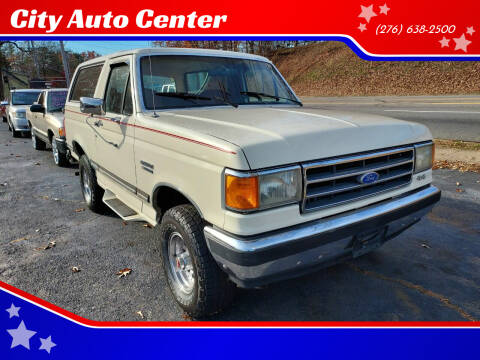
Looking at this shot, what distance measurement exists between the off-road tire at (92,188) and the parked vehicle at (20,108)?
8938mm

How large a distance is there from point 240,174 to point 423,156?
1.79 m

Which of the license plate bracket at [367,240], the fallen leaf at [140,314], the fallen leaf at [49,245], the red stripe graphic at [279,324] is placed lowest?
the fallen leaf at [49,245]

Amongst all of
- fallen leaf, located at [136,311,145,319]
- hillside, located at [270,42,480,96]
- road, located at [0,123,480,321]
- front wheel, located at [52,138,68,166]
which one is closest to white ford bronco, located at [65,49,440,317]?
fallen leaf, located at [136,311,145,319]

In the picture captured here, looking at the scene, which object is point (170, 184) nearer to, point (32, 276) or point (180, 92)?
point (180, 92)

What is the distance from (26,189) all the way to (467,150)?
28.5ft

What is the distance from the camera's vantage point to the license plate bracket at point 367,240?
262 centimetres

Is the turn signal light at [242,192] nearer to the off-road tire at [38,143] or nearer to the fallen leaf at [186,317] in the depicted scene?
the fallen leaf at [186,317]

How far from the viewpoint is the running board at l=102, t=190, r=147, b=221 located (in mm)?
3635

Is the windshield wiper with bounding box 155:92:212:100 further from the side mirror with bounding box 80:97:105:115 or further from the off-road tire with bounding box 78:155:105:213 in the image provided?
the off-road tire with bounding box 78:155:105:213

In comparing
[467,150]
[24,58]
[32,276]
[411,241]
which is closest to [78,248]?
[32,276]

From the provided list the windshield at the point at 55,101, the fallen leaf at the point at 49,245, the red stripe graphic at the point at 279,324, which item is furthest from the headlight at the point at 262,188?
A: the windshield at the point at 55,101

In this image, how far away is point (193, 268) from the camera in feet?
8.61

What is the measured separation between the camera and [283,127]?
2502mm

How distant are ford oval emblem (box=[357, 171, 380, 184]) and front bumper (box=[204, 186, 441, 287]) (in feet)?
0.68
